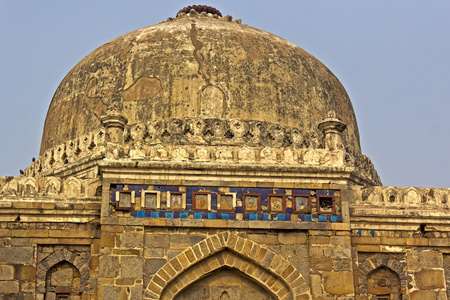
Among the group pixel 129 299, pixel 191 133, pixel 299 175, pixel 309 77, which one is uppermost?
pixel 309 77

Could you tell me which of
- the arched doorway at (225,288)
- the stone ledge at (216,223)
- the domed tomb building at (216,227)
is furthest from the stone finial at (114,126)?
the arched doorway at (225,288)

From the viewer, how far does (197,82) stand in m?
13.8

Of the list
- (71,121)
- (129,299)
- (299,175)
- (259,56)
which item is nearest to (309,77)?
(259,56)

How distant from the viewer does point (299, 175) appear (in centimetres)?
1192

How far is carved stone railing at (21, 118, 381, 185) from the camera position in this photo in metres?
11.9

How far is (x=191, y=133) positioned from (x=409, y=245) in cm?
378

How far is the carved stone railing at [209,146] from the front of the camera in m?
11.9

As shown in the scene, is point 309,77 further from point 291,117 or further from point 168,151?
point 168,151

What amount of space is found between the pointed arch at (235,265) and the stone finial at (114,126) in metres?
2.08

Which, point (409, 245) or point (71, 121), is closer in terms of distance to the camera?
point (409, 245)

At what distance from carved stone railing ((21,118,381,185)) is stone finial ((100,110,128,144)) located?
95 millimetres

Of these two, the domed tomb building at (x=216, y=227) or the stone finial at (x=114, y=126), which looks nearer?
the domed tomb building at (x=216, y=227)

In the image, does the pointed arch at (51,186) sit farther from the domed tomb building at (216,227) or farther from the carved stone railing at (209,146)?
the carved stone railing at (209,146)

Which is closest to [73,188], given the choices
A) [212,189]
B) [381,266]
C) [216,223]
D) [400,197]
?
[212,189]
